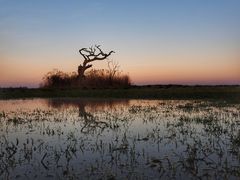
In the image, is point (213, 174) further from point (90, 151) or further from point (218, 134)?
point (218, 134)

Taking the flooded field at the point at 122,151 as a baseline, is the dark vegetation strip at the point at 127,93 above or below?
above

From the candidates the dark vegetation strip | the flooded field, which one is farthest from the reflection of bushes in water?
the flooded field

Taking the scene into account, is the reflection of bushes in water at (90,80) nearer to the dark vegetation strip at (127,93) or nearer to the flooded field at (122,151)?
the dark vegetation strip at (127,93)

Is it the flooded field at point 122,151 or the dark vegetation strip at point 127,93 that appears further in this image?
the dark vegetation strip at point 127,93

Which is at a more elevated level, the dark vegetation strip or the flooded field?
the dark vegetation strip

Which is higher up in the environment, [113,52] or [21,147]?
[113,52]

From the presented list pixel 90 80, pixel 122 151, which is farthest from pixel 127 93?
pixel 122 151

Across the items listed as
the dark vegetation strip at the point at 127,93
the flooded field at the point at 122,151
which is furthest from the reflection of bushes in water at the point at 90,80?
the flooded field at the point at 122,151

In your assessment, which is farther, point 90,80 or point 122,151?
point 90,80

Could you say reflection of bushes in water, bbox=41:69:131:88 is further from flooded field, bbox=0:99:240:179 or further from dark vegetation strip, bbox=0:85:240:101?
flooded field, bbox=0:99:240:179

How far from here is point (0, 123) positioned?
13531mm

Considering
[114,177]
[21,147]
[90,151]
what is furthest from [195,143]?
[21,147]

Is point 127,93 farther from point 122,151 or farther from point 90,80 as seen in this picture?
point 122,151

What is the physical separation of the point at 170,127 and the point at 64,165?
5.61 metres
